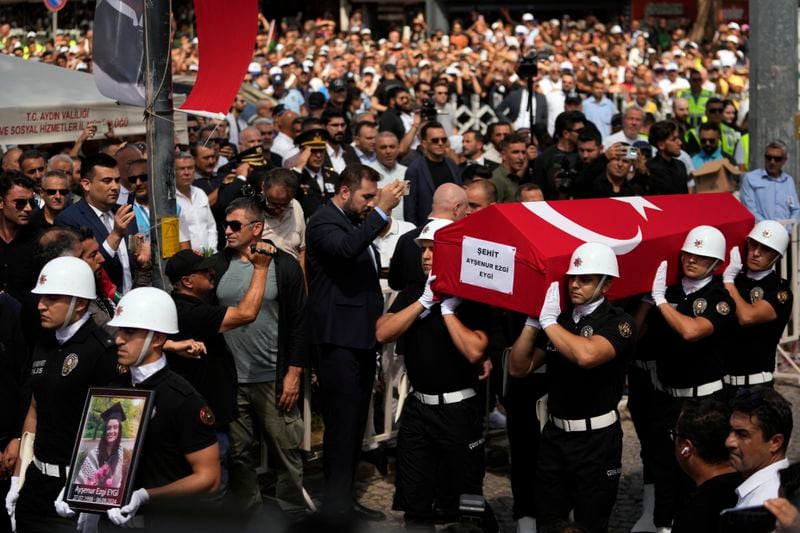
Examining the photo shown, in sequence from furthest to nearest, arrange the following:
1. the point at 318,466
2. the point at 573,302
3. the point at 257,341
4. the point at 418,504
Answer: the point at 318,466 < the point at 257,341 < the point at 418,504 < the point at 573,302

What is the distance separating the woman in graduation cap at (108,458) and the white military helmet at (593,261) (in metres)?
2.33

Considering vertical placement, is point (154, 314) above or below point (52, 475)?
above

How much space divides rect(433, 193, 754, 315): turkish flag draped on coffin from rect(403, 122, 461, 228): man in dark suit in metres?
3.34

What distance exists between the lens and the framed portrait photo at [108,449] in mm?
4871

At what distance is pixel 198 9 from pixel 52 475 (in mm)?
2860

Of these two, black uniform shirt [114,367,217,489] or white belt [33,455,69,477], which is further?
white belt [33,455,69,477]

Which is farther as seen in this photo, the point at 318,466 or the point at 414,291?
the point at 318,466

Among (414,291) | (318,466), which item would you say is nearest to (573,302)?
(414,291)

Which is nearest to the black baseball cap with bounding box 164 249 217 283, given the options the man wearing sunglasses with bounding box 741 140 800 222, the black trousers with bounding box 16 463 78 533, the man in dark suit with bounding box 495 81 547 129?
the black trousers with bounding box 16 463 78 533

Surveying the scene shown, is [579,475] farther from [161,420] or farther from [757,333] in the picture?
[161,420]

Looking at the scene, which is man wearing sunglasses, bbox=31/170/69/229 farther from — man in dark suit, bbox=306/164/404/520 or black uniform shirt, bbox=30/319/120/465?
black uniform shirt, bbox=30/319/120/465

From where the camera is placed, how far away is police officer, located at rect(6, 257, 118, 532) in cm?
545

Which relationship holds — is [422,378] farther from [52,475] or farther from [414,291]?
[52,475]

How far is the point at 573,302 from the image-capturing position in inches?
242
